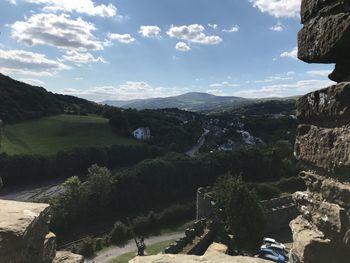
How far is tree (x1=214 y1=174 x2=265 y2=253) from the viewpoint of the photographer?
1415 inches

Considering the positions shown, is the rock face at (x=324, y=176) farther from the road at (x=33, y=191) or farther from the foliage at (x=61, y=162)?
the foliage at (x=61, y=162)

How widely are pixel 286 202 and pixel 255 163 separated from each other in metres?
24.5

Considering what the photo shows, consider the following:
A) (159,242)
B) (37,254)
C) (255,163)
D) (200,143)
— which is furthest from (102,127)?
(37,254)

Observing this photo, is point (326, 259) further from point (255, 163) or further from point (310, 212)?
point (255, 163)

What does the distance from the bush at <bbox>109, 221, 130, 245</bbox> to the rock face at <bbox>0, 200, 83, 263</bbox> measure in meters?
41.2

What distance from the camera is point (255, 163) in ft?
238

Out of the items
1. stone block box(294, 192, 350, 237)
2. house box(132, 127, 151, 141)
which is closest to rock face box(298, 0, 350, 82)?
stone block box(294, 192, 350, 237)

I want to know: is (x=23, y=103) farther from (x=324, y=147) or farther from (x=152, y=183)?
(x=324, y=147)

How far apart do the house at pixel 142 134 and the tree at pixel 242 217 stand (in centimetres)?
7018

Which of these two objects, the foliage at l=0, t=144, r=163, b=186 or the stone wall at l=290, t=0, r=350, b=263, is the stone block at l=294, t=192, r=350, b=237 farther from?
the foliage at l=0, t=144, r=163, b=186

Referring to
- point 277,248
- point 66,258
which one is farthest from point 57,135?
point 66,258

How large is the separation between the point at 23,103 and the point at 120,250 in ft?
235

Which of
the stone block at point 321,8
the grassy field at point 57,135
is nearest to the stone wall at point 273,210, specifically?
the stone block at point 321,8

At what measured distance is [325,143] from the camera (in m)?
4.98
